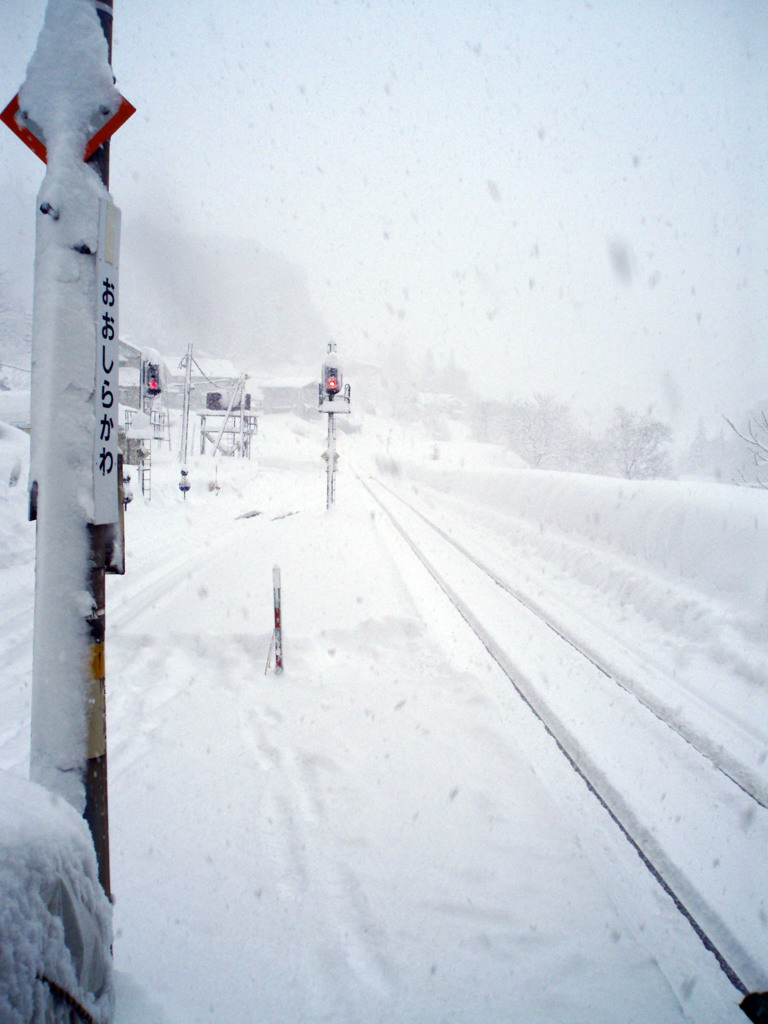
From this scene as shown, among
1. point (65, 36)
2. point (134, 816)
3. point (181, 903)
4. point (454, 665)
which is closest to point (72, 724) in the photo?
point (181, 903)

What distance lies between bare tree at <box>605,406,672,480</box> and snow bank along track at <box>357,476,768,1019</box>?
48.2 meters

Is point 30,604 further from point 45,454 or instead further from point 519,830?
point 519,830

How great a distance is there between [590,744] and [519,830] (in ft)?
4.30

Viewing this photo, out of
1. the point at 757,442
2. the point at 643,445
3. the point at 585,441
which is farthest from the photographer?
the point at 585,441

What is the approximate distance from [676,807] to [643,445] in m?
51.0

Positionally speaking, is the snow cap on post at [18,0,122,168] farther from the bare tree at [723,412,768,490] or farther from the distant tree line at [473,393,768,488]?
the distant tree line at [473,393,768,488]

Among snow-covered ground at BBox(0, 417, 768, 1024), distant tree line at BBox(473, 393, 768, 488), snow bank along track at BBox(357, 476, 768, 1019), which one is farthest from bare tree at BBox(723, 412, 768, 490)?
distant tree line at BBox(473, 393, 768, 488)

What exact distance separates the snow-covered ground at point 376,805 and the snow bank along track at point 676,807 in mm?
91

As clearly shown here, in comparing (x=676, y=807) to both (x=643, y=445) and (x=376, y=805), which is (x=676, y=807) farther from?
(x=643, y=445)

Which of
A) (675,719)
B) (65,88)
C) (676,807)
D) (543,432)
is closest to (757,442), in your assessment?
(675,719)

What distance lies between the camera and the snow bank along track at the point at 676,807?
102 inches

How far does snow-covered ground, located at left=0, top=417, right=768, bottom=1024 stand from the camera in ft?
7.40

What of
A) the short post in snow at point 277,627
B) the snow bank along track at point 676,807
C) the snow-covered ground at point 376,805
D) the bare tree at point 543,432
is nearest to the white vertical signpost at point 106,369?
the snow-covered ground at point 376,805

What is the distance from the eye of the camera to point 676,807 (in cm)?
345
